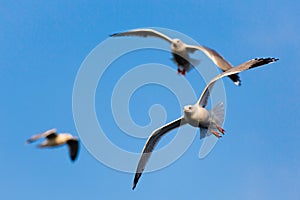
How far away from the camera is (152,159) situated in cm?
2044

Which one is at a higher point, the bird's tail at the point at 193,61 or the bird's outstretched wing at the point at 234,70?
the bird's tail at the point at 193,61

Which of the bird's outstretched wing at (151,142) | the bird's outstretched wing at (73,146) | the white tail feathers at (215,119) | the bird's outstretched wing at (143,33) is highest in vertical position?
the bird's outstretched wing at (143,33)

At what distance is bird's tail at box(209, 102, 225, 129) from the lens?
734 inches

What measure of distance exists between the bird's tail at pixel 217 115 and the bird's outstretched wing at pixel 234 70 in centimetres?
46

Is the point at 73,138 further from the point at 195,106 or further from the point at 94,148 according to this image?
the point at 195,106

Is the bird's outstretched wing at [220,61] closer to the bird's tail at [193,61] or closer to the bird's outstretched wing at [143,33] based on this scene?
the bird's tail at [193,61]

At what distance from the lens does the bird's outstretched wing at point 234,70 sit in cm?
1714

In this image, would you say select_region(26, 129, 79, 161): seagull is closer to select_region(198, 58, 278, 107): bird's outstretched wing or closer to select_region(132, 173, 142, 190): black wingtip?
select_region(198, 58, 278, 107): bird's outstretched wing

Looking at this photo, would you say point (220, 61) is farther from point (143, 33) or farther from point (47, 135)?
point (47, 135)

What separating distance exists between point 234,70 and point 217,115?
79.7 inches

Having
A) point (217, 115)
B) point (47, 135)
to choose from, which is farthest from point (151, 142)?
point (47, 135)

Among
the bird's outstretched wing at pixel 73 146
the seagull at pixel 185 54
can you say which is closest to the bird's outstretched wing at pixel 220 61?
the seagull at pixel 185 54

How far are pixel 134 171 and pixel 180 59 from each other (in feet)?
13.6

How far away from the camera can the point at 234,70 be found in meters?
17.1
